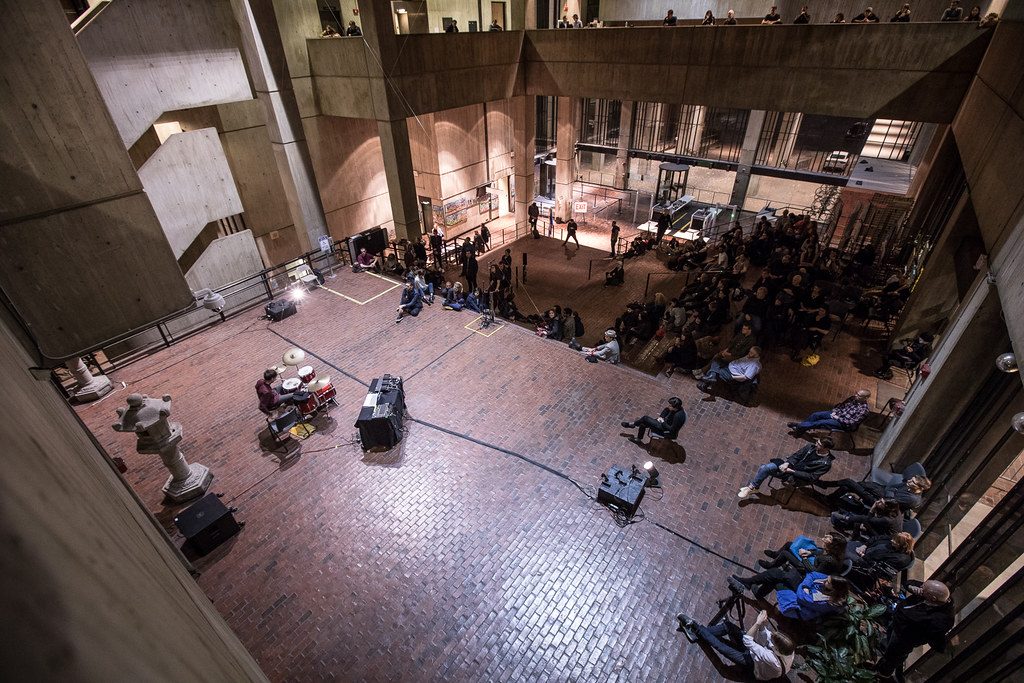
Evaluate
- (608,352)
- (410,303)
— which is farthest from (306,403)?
(608,352)

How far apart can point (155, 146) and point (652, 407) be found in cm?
1594

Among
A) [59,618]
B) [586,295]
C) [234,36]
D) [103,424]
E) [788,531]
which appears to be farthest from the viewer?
[586,295]

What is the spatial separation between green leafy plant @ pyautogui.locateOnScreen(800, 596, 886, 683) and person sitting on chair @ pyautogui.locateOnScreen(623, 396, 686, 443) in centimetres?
336

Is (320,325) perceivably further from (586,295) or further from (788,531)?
(788,531)

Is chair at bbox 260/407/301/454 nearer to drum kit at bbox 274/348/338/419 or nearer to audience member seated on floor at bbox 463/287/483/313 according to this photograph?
drum kit at bbox 274/348/338/419

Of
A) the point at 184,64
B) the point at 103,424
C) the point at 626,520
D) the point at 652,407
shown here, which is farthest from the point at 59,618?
the point at 184,64

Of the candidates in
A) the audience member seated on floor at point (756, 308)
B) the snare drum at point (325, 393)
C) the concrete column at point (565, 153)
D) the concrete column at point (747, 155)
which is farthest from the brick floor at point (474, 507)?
the concrete column at point (747, 155)

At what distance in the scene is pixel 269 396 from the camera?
31.0 feet

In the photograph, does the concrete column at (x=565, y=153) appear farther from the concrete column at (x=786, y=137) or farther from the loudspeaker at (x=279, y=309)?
the loudspeaker at (x=279, y=309)

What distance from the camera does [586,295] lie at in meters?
16.8

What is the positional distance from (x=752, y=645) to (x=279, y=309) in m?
12.1

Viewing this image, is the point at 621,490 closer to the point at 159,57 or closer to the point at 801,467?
the point at 801,467

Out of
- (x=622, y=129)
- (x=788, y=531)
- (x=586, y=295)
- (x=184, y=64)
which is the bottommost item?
(x=586, y=295)

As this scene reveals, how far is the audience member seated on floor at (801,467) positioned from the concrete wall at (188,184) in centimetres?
1549
